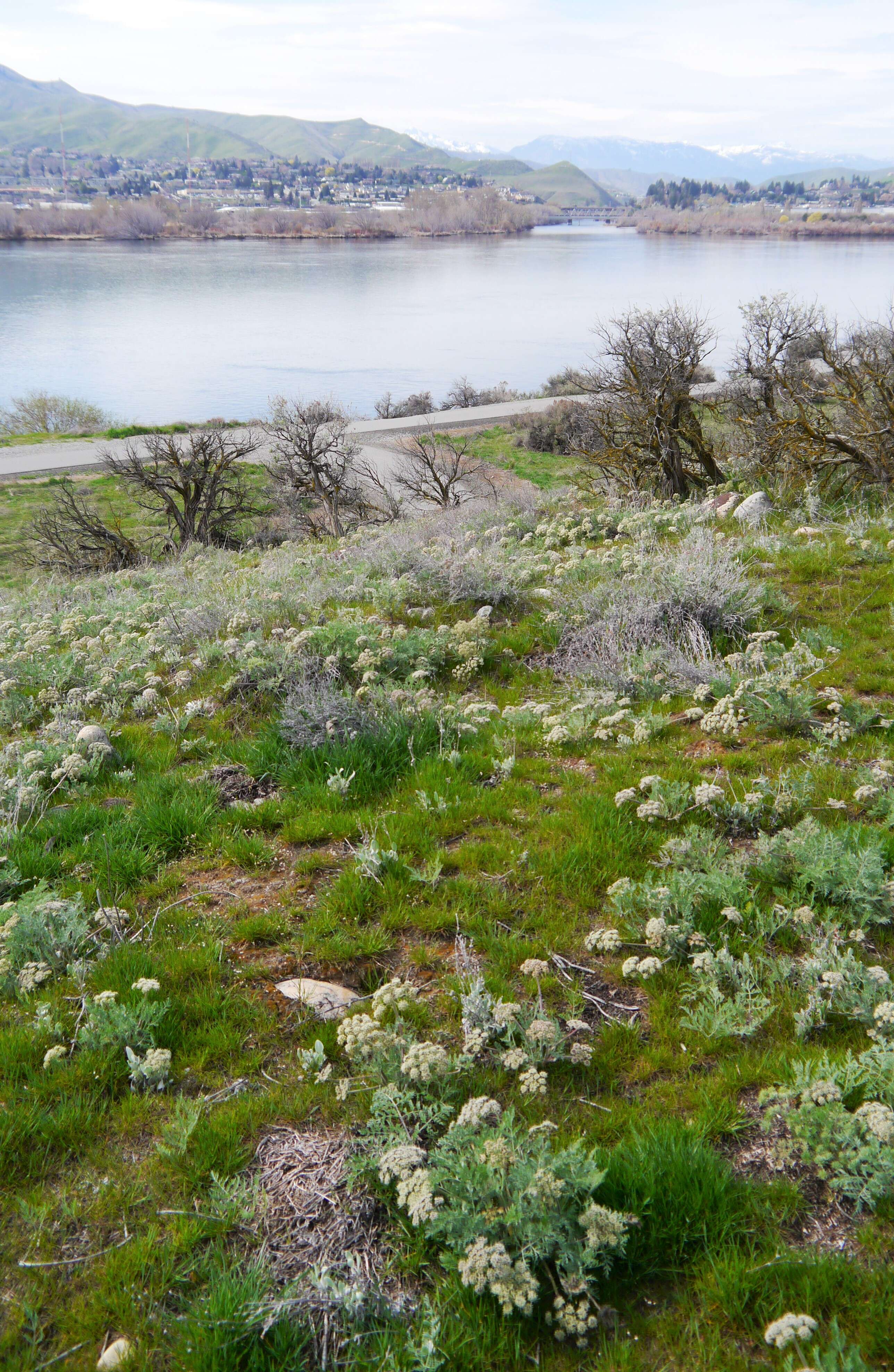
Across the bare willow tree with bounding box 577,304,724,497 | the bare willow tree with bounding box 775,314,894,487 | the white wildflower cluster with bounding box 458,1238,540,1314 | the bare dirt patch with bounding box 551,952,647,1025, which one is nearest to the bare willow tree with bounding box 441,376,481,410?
the bare willow tree with bounding box 577,304,724,497

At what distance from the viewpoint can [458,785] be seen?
4.11 m

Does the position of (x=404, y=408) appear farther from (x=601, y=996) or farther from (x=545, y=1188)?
(x=545, y=1188)

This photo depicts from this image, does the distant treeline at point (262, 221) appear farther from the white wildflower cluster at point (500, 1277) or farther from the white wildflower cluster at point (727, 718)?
the white wildflower cluster at point (500, 1277)

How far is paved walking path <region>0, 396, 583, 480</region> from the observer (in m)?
33.6

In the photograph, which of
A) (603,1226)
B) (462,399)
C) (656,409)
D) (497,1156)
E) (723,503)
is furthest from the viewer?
(462,399)

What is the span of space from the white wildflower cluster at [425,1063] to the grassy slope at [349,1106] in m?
0.32

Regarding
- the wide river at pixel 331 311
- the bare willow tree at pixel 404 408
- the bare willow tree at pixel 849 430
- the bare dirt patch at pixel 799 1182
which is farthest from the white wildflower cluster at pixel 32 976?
the bare willow tree at pixel 404 408

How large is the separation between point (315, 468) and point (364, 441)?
43.7 feet

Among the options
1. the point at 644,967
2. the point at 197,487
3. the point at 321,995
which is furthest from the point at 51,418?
the point at 644,967

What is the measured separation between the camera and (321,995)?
291cm

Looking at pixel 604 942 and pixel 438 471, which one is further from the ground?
pixel 604 942

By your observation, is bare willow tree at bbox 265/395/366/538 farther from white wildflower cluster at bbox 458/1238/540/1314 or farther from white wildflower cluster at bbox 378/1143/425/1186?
white wildflower cluster at bbox 458/1238/540/1314

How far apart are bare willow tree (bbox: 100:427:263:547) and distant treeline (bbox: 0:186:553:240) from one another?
125 m

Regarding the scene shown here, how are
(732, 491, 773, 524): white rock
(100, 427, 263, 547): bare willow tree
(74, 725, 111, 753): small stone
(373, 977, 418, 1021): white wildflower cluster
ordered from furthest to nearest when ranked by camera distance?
(100, 427, 263, 547): bare willow tree
(732, 491, 773, 524): white rock
(74, 725, 111, 753): small stone
(373, 977, 418, 1021): white wildflower cluster
